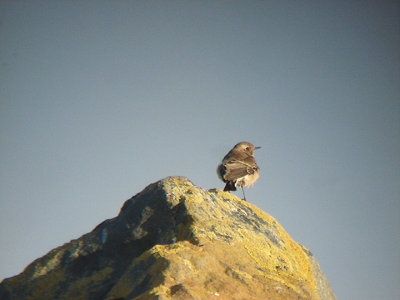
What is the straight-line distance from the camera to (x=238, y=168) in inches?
456

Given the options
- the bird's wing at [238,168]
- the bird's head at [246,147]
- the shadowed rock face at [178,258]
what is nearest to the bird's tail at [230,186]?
the bird's wing at [238,168]

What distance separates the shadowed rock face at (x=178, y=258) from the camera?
371cm

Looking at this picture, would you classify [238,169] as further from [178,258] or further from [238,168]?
[178,258]

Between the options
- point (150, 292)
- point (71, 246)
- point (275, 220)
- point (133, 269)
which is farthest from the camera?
point (275, 220)

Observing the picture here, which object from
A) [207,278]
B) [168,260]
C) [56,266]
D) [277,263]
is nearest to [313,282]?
[277,263]

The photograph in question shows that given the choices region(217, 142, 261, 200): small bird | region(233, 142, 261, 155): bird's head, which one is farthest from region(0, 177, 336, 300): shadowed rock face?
region(233, 142, 261, 155): bird's head

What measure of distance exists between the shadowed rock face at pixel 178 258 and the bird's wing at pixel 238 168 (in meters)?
4.47

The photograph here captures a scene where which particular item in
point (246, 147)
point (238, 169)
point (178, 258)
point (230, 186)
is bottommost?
point (178, 258)

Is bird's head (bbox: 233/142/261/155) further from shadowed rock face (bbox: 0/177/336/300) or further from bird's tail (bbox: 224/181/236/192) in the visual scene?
shadowed rock face (bbox: 0/177/336/300)

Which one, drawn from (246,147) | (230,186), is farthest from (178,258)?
(246,147)

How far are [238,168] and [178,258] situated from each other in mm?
7907

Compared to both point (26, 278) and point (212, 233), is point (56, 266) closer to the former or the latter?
point (26, 278)

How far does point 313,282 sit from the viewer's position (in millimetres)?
5477

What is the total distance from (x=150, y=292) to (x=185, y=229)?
1.61 meters
